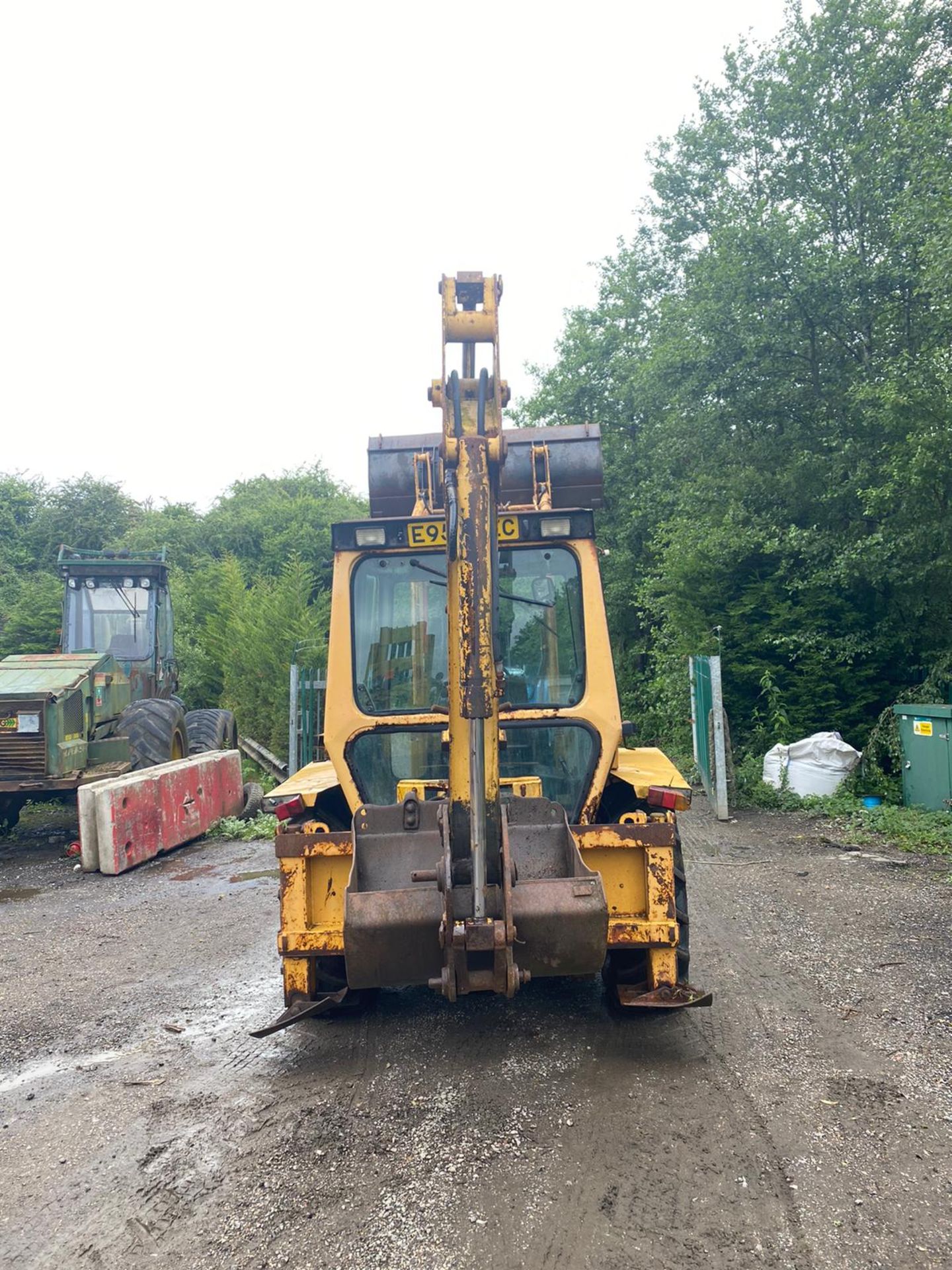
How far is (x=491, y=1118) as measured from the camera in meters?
3.56

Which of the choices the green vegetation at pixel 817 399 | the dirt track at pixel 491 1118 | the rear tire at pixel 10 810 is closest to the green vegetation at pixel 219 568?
the green vegetation at pixel 817 399

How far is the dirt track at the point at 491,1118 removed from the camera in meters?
2.82

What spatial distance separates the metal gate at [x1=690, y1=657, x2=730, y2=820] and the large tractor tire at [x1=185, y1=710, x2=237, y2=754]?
6554 millimetres

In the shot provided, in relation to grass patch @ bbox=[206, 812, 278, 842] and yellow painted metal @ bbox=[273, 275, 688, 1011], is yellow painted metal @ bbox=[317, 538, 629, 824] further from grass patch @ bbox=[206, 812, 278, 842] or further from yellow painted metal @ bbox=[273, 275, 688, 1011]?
grass patch @ bbox=[206, 812, 278, 842]

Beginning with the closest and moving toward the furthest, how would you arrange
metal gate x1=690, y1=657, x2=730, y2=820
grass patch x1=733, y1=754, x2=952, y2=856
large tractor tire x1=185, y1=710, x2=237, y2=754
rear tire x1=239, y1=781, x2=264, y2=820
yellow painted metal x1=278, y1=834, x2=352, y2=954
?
yellow painted metal x1=278, y1=834, x2=352, y2=954
grass patch x1=733, y1=754, x2=952, y2=856
metal gate x1=690, y1=657, x2=730, y2=820
rear tire x1=239, y1=781, x2=264, y2=820
large tractor tire x1=185, y1=710, x2=237, y2=754

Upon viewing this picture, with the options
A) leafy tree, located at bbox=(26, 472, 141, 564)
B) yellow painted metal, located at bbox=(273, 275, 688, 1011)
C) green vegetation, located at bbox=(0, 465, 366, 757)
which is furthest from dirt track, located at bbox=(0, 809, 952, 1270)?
leafy tree, located at bbox=(26, 472, 141, 564)

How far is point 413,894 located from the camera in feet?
11.9

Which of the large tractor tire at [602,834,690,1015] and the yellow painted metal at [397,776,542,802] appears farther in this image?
the yellow painted metal at [397,776,542,802]

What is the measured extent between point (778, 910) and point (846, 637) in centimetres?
588

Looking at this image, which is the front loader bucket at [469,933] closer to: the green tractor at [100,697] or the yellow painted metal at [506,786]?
the yellow painted metal at [506,786]

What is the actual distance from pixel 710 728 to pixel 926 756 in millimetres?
2441

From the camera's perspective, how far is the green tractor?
9.23m

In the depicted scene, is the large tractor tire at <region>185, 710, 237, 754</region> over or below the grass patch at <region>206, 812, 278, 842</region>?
over

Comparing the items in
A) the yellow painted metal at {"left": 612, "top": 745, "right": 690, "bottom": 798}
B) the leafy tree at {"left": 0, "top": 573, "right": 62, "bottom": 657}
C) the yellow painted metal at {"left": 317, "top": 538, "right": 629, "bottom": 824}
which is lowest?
the yellow painted metal at {"left": 612, "top": 745, "right": 690, "bottom": 798}
